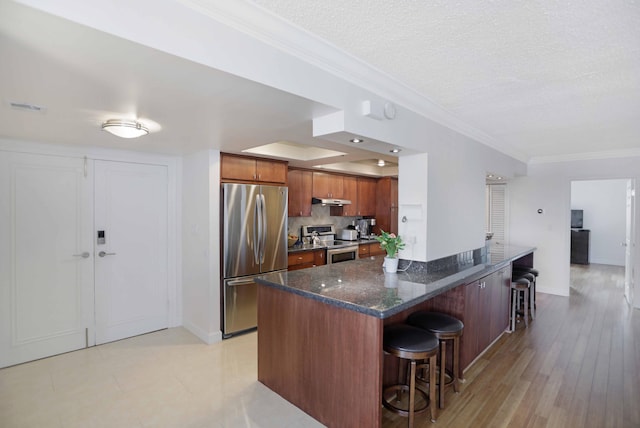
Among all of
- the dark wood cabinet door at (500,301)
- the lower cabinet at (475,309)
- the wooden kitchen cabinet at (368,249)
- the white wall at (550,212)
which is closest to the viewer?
the lower cabinet at (475,309)

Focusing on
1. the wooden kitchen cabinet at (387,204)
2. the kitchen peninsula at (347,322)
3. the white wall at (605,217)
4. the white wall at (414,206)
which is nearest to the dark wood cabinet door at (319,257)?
the kitchen peninsula at (347,322)

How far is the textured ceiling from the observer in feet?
4.84

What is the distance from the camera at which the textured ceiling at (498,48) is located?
1475mm

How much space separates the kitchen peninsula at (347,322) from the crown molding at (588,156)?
346 centimetres

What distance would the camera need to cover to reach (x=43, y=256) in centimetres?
329

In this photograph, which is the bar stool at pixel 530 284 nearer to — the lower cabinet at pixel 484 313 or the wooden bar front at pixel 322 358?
the lower cabinet at pixel 484 313

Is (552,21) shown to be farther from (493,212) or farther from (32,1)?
(493,212)

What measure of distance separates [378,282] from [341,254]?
2.74 metres

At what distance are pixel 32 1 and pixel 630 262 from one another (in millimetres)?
7239

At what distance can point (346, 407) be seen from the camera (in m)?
2.05

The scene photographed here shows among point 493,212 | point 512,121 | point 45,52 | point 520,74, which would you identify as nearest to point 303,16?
point 45,52

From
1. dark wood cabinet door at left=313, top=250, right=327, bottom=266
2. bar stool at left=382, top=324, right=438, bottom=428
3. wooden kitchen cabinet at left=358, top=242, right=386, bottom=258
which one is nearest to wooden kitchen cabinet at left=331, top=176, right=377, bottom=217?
wooden kitchen cabinet at left=358, top=242, right=386, bottom=258

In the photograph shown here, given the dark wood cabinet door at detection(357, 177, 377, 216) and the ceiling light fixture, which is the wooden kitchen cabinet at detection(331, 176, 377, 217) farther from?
the ceiling light fixture

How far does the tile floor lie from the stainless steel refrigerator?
1.37 feet
